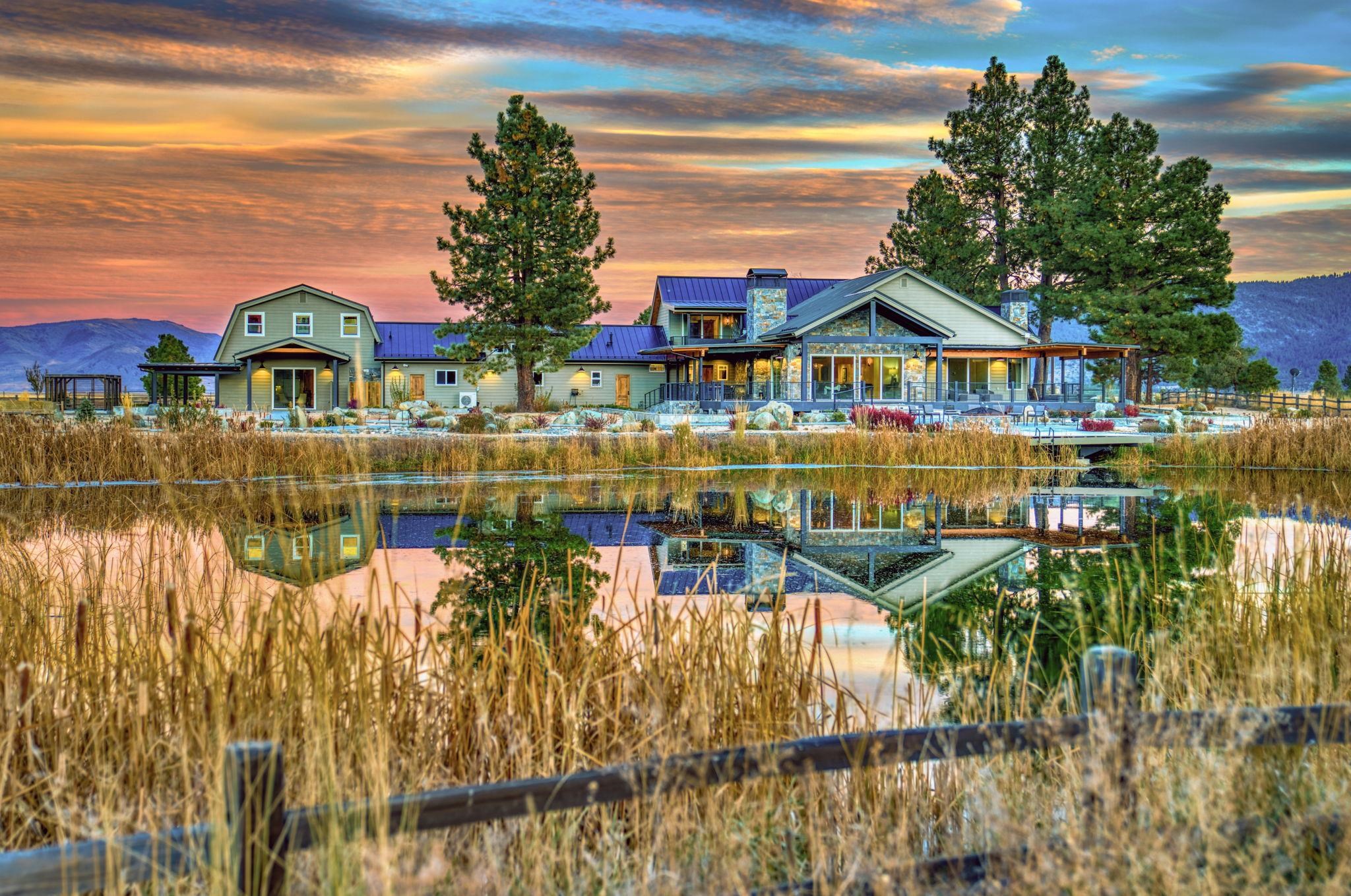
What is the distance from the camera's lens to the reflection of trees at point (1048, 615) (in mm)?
4871

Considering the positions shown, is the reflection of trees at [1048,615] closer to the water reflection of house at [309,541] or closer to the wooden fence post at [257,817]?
the wooden fence post at [257,817]

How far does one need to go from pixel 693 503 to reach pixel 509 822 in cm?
1227

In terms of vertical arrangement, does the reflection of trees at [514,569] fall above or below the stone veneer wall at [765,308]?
below

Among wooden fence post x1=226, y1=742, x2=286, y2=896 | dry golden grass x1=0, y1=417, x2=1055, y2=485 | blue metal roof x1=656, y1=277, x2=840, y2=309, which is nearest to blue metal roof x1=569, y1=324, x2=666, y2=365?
blue metal roof x1=656, y1=277, x2=840, y2=309

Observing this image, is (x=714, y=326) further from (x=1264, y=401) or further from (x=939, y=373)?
(x=1264, y=401)

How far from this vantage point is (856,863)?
8.34 feet

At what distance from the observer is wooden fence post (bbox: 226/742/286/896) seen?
7.09ft

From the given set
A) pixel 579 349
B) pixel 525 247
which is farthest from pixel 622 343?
pixel 525 247

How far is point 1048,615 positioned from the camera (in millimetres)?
7875

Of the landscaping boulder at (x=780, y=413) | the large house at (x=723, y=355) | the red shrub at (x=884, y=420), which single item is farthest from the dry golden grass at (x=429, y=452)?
the large house at (x=723, y=355)

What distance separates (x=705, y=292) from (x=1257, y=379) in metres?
36.9

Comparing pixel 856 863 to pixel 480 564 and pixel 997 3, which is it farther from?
→ pixel 997 3

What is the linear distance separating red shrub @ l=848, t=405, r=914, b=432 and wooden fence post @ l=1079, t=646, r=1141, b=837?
1941 cm

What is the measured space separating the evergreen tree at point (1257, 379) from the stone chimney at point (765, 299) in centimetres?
3604
